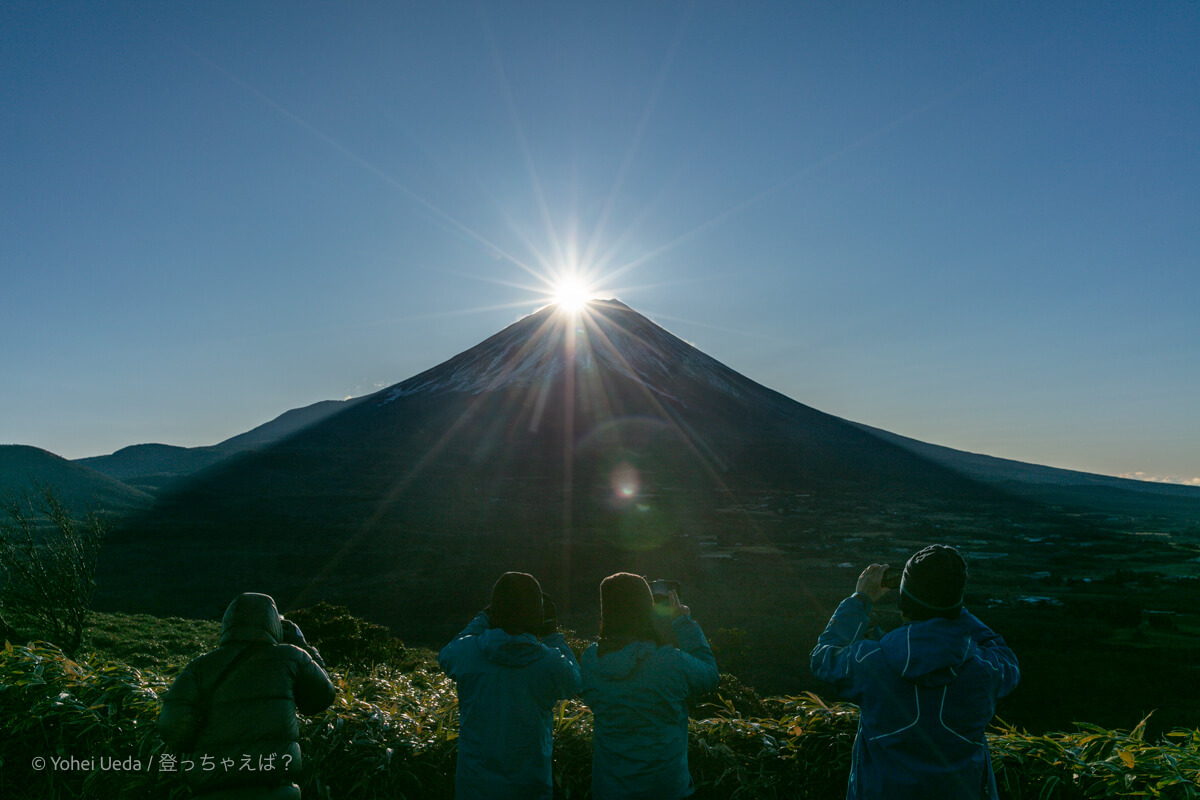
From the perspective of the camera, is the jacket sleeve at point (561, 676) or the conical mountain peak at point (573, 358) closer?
the jacket sleeve at point (561, 676)

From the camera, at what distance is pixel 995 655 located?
2273 mm

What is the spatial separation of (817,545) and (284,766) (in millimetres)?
49275

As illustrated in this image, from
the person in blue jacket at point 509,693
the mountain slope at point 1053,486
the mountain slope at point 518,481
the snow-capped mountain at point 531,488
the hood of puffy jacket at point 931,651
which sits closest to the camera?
the hood of puffy jacket at point 931,651

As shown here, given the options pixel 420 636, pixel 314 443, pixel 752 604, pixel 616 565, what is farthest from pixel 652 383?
pixel 420 636

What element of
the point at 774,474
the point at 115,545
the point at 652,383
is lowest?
the point at 115,545

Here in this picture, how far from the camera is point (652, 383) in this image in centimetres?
10894

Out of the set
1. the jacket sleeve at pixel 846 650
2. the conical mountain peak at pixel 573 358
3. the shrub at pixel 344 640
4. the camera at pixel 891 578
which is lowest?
the shrub at pixel 344 640

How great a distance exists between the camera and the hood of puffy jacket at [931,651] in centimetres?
209

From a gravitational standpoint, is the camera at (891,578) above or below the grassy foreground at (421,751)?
above

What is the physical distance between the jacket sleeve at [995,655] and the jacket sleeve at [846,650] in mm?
352

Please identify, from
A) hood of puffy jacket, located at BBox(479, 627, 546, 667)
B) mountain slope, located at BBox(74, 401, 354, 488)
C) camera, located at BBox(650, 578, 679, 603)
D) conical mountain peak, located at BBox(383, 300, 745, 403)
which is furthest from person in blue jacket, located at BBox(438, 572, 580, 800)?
mountain slope, located at BBox(74, 401, 354, 488)

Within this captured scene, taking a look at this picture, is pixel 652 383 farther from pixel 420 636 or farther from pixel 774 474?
pixel 420 636

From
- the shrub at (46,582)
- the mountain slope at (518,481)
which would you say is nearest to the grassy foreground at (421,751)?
the shrub at (46,582)

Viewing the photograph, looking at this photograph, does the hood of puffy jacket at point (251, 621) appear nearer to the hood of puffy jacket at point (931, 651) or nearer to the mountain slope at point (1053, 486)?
the hood of puffy jacket at point (931, 651)
